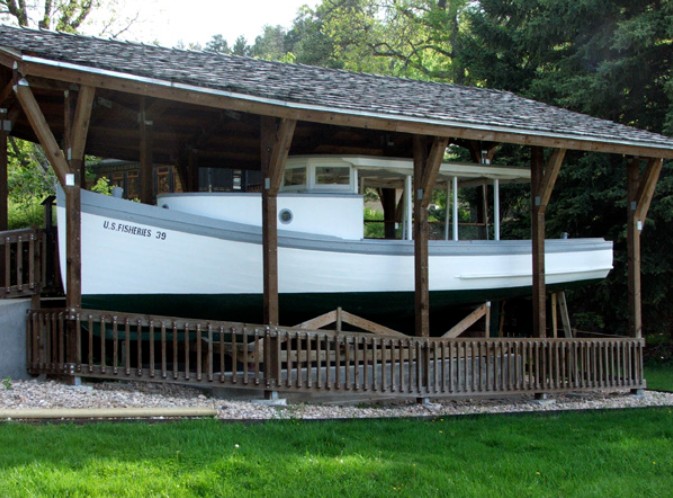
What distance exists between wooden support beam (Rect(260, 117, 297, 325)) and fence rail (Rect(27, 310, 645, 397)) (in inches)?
14.2

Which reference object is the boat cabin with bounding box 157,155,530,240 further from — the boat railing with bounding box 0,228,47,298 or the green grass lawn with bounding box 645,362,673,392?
the green grass lawn with bounding box 645,362,673,392

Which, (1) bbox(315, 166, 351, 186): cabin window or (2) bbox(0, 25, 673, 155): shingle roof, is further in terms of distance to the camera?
(1) bbox(315, 166, 351, 186): cabin window

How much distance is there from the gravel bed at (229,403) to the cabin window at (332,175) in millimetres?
3717

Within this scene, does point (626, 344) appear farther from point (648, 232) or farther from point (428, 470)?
point (428, 470)

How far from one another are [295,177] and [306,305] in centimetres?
228

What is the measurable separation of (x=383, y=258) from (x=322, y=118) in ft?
10.8

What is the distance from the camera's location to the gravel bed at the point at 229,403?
8.54 metres

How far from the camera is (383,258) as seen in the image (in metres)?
12.4

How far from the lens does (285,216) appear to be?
12.2m

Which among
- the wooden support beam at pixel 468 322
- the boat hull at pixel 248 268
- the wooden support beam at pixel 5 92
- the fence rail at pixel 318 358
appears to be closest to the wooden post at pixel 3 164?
the wooden support beam at pixel 5 92

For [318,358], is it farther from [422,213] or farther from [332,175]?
[332,175]

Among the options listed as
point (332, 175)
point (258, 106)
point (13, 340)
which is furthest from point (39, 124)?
point (332, 175)

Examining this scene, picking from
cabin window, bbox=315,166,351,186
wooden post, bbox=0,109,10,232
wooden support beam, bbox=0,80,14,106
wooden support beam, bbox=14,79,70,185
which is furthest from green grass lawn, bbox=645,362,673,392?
wooden support beam, bbox=0,80,14,106

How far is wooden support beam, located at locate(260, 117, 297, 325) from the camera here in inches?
386
